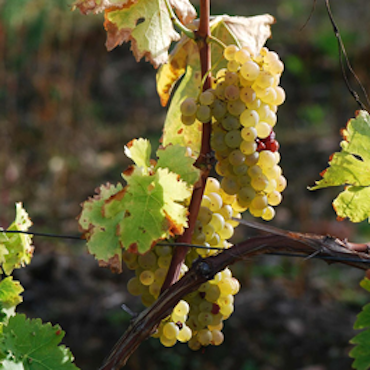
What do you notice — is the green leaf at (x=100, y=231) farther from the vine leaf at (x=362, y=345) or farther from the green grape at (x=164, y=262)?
the vine leaf at (x=362, y=345)

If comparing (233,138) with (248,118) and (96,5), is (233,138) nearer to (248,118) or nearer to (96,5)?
(248,118)

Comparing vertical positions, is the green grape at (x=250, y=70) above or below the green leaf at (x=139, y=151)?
above

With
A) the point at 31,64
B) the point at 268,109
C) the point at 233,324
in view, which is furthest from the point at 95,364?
the point at 31,64

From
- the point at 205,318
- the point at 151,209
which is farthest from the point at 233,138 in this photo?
the point at 205,318

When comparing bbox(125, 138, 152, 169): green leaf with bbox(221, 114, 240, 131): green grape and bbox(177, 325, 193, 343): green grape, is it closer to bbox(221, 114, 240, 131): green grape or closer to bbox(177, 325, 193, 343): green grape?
bbox(221, 114, 240, 131): green grape

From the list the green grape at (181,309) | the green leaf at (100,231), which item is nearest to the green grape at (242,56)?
the green leaf at (100,231)

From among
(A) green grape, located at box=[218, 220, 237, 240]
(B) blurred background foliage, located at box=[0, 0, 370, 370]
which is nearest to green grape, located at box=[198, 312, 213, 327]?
(A) green grape, located at box=[218, 220, 237, 240]
